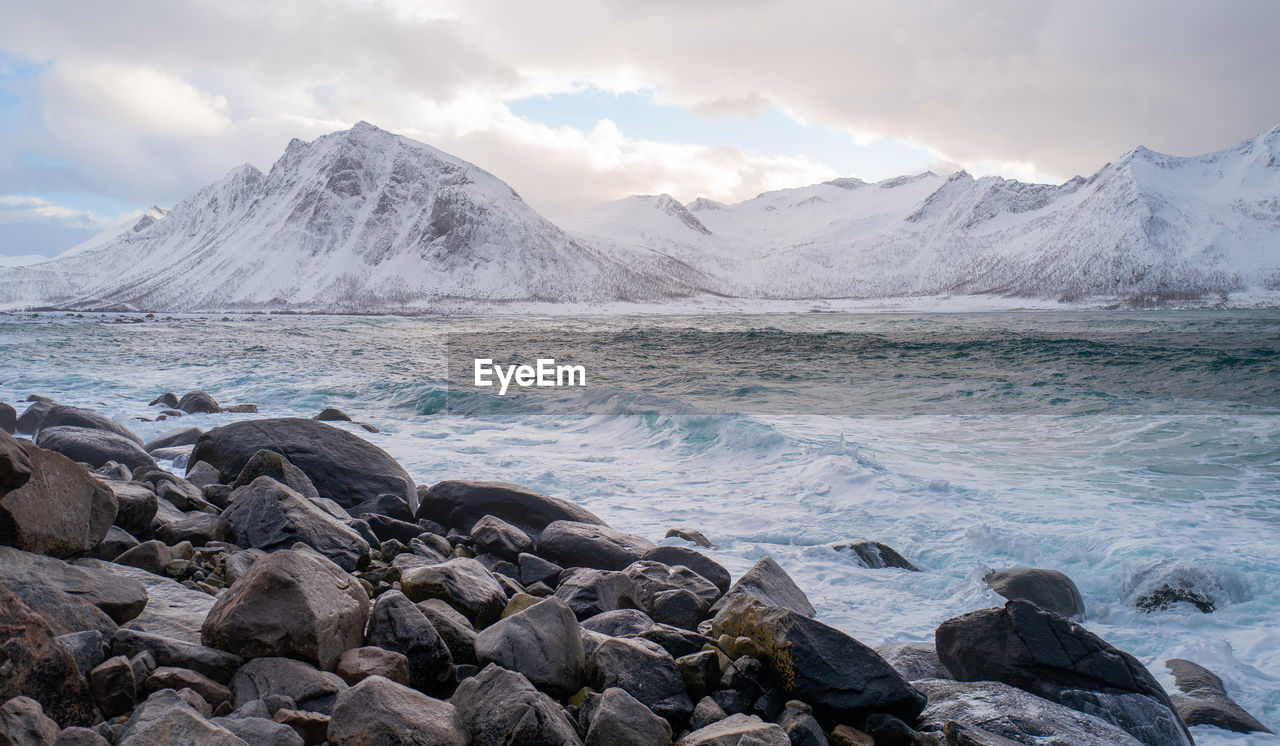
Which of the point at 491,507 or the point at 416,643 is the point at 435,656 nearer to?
the point at 416,643

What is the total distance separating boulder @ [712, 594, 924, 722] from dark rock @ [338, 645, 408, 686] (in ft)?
6.43

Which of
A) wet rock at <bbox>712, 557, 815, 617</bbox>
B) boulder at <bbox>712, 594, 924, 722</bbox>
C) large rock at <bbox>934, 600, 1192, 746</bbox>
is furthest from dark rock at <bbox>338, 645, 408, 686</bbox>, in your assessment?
large rock at <bbox>934, 600, 1192, 746</bbox>

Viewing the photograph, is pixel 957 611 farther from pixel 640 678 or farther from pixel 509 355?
pixel 509 355

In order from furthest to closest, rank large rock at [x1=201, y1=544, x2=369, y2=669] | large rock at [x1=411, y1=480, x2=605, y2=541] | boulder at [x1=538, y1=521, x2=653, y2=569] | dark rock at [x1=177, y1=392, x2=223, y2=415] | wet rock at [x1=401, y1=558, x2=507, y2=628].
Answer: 1. dark rock at [x1=177, y1=392, x2=223, y2=415]
2. large rock at [x1=411, y1=480, x2=605, y2=541]
3. boulder at [x1=538, y1=521, x2=653, y2=569]
4. wet rock at [x1=401, y1=558, x2=507, y2=628]
5. large rock at [x1=201, y1=544, x2=369, y2=669]

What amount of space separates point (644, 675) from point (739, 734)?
0.70 m

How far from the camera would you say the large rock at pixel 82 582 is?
143 inches

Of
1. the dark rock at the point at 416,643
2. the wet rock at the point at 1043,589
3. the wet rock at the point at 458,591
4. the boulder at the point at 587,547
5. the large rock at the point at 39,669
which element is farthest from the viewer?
the boulder at the point at 587,547

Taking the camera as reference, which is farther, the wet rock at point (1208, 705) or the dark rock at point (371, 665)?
the wet rock at point (1208, 705)

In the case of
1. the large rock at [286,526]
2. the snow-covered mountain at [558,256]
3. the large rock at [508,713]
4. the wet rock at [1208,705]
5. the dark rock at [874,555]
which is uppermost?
the snow-covered mountain at [558,256]

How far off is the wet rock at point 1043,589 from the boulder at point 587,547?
3.40m

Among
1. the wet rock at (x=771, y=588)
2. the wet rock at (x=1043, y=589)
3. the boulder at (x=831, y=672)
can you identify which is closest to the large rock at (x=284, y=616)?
the boulder at (x=831, y=672)

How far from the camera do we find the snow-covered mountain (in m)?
142

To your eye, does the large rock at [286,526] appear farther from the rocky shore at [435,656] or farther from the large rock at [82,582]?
the large rock at [82,582]

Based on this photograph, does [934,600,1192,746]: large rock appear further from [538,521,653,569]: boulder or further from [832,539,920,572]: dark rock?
[538,521,653,569]: boulder
